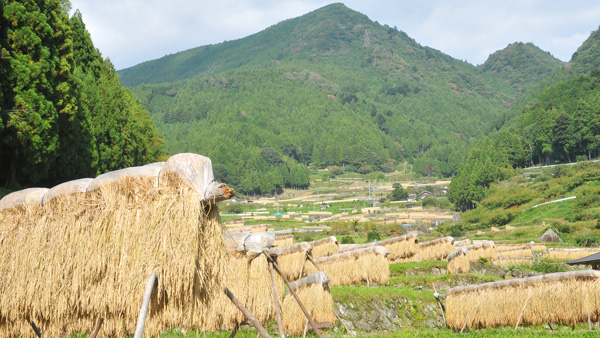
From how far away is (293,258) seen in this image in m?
13.6

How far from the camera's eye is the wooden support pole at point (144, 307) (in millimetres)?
5766

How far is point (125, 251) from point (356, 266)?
36.6 ft

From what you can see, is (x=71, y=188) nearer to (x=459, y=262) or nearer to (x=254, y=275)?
(x=254, y=275)

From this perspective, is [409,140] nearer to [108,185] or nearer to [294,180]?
[294,180]

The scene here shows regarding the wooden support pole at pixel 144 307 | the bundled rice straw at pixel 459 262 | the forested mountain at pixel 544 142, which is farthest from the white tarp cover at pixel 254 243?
the forested mountain at pixel 544 142

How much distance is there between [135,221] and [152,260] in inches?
21.4

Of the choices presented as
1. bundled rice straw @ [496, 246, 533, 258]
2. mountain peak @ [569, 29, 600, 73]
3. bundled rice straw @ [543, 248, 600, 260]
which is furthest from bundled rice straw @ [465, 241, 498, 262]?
mountain peak @ [569, 29, 600, 73]

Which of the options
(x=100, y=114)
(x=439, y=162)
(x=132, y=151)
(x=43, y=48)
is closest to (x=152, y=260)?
(x=43, y=48)

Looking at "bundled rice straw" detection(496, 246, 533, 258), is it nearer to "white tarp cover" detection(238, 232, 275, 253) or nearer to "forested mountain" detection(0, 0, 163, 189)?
"forested mountain" detection(0, 0, 163, 189)

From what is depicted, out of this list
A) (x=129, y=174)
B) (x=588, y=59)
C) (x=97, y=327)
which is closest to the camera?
(x=129, y=174)

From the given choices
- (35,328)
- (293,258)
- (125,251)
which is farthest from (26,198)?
(293,258)

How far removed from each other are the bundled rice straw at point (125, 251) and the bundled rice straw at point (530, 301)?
807 cm

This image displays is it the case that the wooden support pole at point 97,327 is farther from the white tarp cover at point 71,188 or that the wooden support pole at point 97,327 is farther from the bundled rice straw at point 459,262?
the bundled rice straw at point 459,262

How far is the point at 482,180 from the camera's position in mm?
72562
